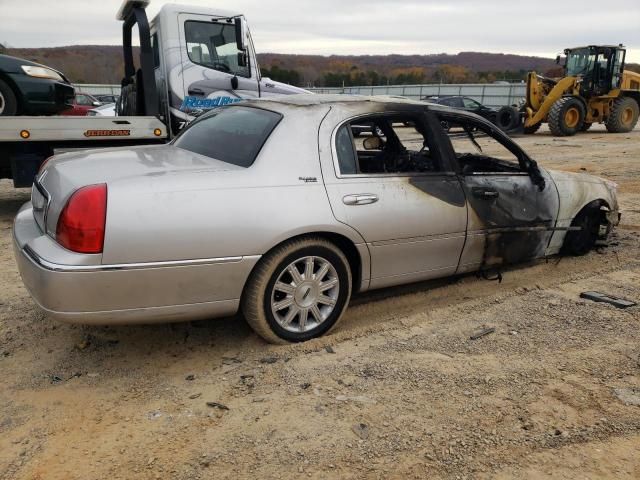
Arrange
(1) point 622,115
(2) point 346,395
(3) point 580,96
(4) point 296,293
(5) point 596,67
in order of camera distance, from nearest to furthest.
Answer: (2) point 346,395 < (4) point 296,293 < (5) point 596,67 < (3) point 580,96 < (1) point 622,115

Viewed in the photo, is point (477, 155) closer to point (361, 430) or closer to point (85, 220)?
point (361, 430)

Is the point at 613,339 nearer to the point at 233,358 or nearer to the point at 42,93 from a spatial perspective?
the point at 233,358

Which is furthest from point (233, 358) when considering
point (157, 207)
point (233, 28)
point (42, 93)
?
point (233, 28)

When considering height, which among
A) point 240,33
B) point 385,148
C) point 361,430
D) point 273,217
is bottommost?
point 361,430

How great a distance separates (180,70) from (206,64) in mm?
394

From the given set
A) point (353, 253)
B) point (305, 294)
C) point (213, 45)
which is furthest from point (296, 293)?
point (213, 45)

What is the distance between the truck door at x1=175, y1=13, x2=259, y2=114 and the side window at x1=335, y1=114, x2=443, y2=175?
426 cm

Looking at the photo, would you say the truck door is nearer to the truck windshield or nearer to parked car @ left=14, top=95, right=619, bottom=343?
parked car @ left=14, top=95, right=619, bottom=343

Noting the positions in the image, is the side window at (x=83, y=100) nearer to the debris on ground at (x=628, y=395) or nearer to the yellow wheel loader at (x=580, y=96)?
the yellow wheel loader at (x=580, y=96)

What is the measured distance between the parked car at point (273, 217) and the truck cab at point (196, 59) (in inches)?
163

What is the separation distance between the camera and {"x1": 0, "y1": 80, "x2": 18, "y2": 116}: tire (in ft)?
22.7

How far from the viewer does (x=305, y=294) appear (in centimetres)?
344

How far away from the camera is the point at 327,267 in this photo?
3.47 meters

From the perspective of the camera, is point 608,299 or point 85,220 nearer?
point 85,220
